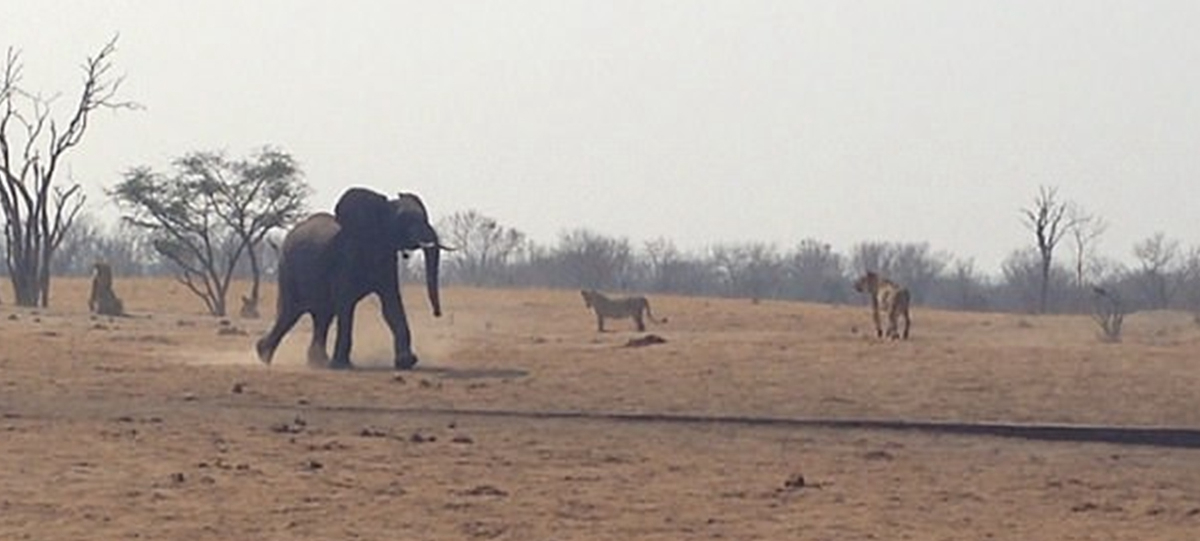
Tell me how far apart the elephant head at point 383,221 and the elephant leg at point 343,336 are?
997 millimetres

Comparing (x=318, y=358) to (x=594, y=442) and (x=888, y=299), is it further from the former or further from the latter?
(x=888, y=299)

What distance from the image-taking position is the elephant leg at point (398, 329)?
3014 centimetres

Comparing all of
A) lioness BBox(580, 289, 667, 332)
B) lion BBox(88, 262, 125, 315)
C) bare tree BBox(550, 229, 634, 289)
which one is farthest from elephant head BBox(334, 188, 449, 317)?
bare tree BBox(550, 229, 634, 289)

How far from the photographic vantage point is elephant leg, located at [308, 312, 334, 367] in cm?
3061

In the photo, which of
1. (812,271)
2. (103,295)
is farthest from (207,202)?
(812,271)

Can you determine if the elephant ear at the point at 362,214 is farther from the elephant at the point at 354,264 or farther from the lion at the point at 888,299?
the lion at the point at 888,299

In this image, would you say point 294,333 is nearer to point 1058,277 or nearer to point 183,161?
point 183,161

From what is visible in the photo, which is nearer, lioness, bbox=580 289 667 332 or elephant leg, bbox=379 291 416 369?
elephant leg, bbox=379 291 416 369

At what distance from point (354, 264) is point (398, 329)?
42.1 inches

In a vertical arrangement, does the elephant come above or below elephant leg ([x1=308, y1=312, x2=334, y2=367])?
above

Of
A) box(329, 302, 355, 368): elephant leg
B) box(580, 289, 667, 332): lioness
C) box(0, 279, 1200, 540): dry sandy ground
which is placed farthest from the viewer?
box(580, 289, 667, 332): lioness

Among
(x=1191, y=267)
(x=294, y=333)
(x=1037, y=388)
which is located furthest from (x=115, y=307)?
(x=1191, y=267)

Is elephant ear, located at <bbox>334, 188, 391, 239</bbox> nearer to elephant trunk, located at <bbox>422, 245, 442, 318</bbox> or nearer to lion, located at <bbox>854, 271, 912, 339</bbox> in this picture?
elephant trunk, located at <bbox>422, 245, 442, 318</bbox>

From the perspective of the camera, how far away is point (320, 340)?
101 feet
